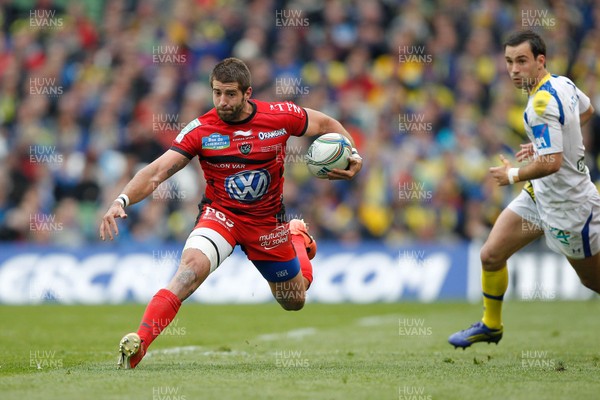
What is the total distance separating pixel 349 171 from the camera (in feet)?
29.3

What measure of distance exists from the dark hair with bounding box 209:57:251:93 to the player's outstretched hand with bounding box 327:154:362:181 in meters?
1.06

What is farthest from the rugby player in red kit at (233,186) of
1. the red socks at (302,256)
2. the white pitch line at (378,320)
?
the white pitch line at (378,320)

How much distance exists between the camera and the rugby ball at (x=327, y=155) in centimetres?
898

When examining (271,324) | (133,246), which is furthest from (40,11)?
(271,324)

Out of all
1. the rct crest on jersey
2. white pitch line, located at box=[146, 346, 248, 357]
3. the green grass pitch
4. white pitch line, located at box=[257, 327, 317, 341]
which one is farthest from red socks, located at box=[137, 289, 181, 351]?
white pitch line, located at box=[257, 327, 317, 341]

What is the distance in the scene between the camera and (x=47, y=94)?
2009 cm

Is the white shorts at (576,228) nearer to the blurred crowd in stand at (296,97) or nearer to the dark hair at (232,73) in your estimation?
the dark hair at (232,73)

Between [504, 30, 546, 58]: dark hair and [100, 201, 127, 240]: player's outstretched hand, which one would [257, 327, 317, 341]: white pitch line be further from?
[504, 30, 546, 58]: dark hair

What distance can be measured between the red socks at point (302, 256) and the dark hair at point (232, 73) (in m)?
2.24

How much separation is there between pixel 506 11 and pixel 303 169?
6789 millimetres

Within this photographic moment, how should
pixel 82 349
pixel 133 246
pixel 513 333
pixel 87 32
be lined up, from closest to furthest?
pixel 82 349 → pixel 513 333 → pixel 133 246 → pixel 87 32

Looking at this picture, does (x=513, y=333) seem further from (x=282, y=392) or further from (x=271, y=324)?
(x=282, y=392)

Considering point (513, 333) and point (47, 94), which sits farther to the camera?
point (47, 94)

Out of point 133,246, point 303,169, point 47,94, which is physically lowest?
point 133,246
